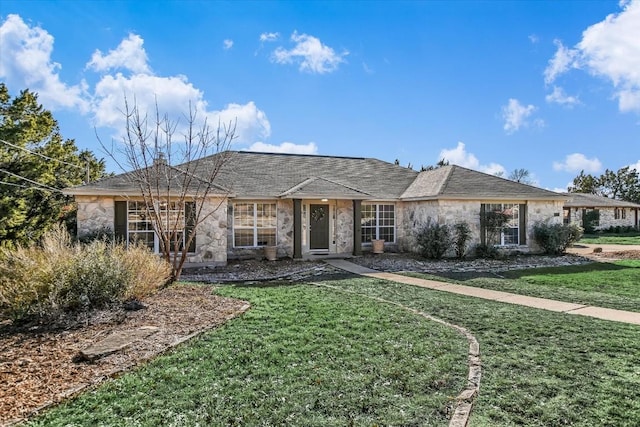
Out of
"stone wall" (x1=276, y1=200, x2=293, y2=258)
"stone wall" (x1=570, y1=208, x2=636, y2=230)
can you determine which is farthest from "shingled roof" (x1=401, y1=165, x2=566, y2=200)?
"stone wall" (x1=570, y1=208, x2=636, y2=230)

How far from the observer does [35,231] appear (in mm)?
19875

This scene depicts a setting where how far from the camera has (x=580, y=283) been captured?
36.3 feet

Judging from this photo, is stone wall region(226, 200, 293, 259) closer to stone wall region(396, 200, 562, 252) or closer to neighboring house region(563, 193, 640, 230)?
stone wall region(396, 200, 562, 252)

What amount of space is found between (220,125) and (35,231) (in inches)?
533

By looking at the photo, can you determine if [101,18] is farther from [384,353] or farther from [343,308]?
[384,353]

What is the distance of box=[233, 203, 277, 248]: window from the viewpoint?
53.6ft

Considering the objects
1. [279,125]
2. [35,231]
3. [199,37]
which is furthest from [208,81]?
[35,231]

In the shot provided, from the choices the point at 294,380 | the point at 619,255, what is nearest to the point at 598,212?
the point at 619,255

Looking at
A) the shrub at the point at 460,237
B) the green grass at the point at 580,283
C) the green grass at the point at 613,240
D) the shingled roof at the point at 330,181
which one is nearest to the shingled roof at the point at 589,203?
the green grass at the point at 613,240

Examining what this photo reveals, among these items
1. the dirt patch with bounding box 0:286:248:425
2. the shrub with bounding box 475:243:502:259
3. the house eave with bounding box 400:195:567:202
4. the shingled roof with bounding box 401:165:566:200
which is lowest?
the dirt patch with bounding box 0:286:248:425

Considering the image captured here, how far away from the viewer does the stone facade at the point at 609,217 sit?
3784 cm

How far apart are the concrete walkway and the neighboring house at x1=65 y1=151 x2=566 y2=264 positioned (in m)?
4.39

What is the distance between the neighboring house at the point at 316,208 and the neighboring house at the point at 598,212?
22.8 metres

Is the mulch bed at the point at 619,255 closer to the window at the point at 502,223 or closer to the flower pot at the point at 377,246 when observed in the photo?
the window at the point at 502,223
